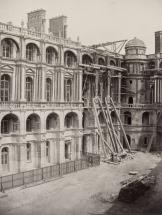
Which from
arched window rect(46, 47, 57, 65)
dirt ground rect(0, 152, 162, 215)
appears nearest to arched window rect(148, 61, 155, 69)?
arched window rect(46, 47, 57, 65)

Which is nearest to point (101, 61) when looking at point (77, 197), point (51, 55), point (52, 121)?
point (51, 55)

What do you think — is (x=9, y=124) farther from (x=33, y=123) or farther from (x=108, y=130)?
(x=108, y=130)

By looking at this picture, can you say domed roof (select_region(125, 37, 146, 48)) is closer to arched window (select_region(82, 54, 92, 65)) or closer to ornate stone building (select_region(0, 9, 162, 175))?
ornate stone building (select_region(0, 9, 162, 175))

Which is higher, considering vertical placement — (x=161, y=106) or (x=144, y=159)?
(x=161, y=106)

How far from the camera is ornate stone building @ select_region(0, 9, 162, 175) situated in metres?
44.3

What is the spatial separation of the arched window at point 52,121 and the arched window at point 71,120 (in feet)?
11.5

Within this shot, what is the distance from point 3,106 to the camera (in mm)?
42312

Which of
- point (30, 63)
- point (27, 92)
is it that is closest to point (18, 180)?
point (27, 92)

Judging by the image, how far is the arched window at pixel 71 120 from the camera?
176ft

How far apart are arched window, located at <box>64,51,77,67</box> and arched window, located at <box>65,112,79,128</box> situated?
824 centimetres

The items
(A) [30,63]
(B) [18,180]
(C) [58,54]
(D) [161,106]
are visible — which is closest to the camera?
(B) [18,180]

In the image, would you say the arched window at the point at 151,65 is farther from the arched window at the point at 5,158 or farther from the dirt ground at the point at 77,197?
the arched window at the point at 5,158

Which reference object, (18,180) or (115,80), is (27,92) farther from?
(115,80)

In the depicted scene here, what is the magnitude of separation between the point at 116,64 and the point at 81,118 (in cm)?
1556
